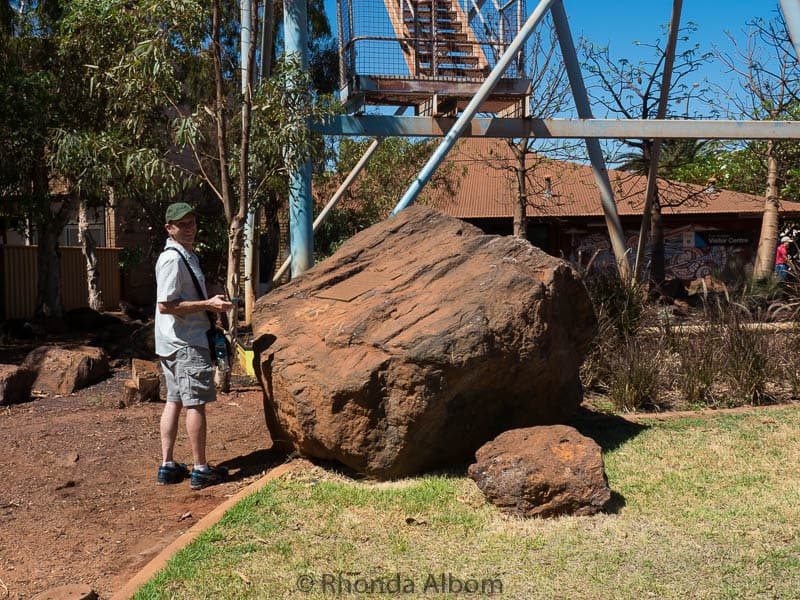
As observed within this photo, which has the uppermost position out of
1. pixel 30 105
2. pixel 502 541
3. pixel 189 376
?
pixel 30 105

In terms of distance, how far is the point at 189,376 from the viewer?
5.37 meters

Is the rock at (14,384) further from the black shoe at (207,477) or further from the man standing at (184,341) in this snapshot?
the black shoe at (207,477)

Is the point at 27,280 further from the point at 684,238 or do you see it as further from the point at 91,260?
the point at 684,238

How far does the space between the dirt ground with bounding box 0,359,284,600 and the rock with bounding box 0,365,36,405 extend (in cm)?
41

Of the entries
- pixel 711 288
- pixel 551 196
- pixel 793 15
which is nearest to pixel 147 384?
pixel 793 15

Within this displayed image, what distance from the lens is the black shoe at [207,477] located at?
5426 mm

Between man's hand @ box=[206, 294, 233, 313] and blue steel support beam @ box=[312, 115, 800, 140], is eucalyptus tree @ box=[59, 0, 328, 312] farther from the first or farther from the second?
man's hand @ box=[206, 294, 233, 313]

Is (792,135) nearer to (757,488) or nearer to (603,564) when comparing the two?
(757,488)

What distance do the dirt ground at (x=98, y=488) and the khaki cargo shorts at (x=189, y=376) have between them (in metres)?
0.61

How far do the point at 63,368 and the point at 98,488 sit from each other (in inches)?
168

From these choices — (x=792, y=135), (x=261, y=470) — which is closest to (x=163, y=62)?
(x=261, y=470)

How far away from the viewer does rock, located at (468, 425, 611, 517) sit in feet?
15.1

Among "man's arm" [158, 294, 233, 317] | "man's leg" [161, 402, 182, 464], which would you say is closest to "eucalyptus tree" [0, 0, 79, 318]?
"man's arm" [158, 294, 233, 317]

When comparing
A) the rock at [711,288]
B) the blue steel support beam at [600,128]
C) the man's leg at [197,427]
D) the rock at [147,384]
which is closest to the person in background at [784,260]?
the rock at [711,288]
